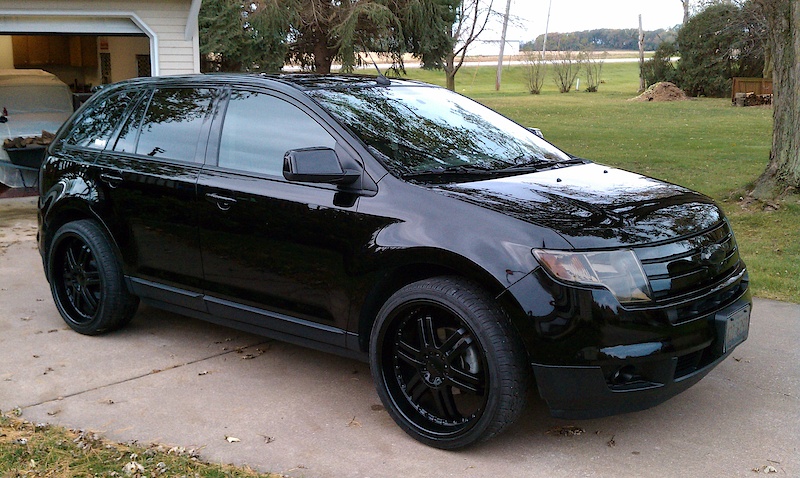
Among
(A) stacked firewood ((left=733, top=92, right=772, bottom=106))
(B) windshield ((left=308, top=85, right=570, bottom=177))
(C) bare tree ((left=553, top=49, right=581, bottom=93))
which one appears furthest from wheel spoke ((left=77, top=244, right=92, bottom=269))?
(C) bare tree ((left=553, top=49, right=581, bottom=93))

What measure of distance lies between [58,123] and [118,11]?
2102 millimetres

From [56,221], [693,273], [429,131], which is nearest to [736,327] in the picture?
[693,273]

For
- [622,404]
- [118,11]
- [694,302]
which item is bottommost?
[622,404]

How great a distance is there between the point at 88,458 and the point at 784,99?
8650mm

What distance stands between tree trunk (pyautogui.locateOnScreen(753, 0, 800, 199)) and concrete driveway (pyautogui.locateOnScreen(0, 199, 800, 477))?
4.20 metres

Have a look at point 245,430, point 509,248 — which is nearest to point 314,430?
point 245,430

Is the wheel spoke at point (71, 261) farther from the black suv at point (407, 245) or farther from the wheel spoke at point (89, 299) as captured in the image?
the wheel spoke at point (89, 299)

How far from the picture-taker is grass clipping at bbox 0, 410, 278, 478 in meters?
3.66

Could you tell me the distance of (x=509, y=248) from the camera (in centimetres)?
367

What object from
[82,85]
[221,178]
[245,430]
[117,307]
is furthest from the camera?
[82,85]

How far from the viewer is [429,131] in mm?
4750

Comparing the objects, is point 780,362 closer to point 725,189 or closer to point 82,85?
point 725,189

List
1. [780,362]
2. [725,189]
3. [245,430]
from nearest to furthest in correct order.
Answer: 1. [245,430]
2. [780,362]
3. [725,189]

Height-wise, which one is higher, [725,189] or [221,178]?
[221,178]
